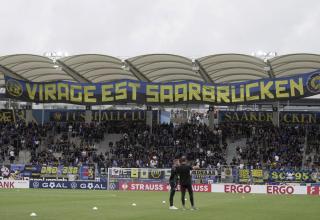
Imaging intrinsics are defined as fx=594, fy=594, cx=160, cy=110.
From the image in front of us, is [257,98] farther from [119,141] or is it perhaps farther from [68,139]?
[68,139]

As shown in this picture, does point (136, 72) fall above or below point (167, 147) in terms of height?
above

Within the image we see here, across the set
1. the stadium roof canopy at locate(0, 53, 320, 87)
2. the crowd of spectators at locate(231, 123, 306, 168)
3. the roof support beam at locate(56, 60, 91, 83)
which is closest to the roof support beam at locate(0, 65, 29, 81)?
the stadium roof canopy at locate(0, 53, 320, 87)

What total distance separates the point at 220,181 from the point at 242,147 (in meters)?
11.1

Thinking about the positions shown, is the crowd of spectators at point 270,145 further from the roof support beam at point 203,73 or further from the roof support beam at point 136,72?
the roof support beam at point 136,72

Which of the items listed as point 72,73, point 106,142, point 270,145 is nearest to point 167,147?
point 106,142

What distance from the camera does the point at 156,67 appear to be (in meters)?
50.3

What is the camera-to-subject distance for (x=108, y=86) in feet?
168

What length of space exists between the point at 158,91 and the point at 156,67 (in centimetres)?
214

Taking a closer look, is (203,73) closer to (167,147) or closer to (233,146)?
(167,147)

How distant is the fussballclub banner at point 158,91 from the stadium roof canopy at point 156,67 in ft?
4.05

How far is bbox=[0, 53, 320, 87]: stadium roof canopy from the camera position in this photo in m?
47.0

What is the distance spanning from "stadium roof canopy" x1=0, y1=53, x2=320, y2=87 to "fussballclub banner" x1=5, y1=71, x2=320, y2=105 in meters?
1.24

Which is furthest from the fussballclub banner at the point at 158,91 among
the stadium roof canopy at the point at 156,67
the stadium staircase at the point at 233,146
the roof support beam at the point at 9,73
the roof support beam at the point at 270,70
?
the stadium staircase at the point at 233,146

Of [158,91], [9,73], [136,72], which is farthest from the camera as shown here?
[9,73]
